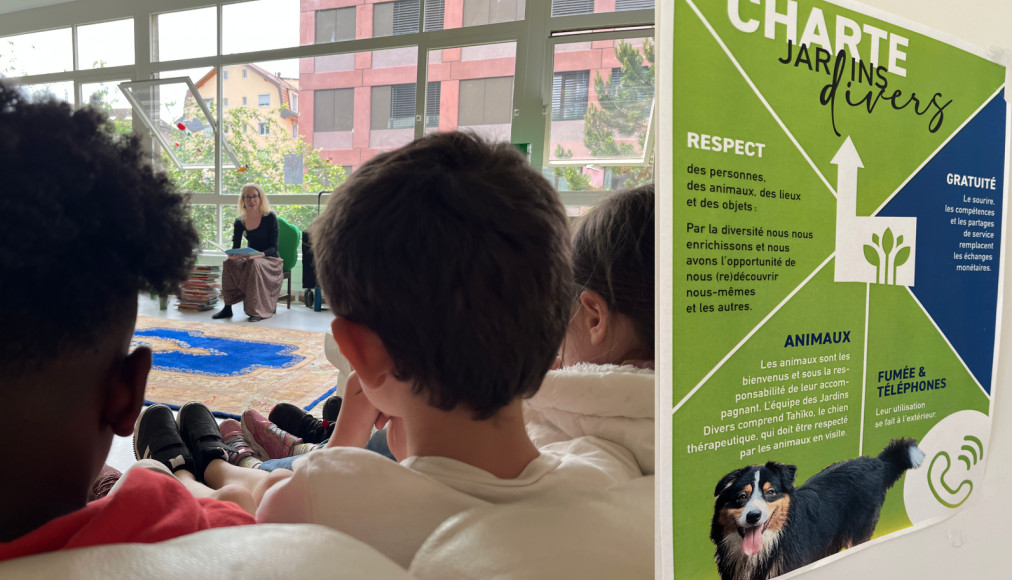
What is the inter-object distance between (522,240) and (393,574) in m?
0.26

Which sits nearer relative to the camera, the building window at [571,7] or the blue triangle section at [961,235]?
the blue triangle section at [961,235]

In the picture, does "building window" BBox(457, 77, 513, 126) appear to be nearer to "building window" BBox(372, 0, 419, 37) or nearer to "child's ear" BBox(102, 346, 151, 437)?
"building window" BBox(372, 0, 419, 37)

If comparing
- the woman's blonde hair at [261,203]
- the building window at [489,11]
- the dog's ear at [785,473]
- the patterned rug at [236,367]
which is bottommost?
the patterned rug at [236,367]

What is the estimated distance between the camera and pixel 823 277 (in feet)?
2.43

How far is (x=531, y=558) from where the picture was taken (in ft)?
1.57

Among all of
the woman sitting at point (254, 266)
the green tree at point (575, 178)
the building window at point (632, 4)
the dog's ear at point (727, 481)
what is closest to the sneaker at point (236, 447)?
the dog's ear at point (727, 481)

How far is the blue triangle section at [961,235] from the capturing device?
843 mm

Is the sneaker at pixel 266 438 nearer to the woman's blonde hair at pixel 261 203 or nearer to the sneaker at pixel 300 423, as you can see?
the sneaker at pixel 300 423

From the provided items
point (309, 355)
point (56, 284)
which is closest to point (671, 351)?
point (56, 284)

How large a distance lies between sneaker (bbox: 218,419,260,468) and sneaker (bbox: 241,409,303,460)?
16 mm

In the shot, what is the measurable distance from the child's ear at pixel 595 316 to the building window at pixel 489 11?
4620 mm

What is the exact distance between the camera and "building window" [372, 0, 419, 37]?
520 centimetres

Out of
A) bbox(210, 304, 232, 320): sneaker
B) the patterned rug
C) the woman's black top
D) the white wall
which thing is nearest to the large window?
the woman's black top

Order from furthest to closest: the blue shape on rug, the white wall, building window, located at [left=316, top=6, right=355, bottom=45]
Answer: building window, located at [left=316, top=6, right=355, bottom=45] < the blue shape on rug < the white wall
